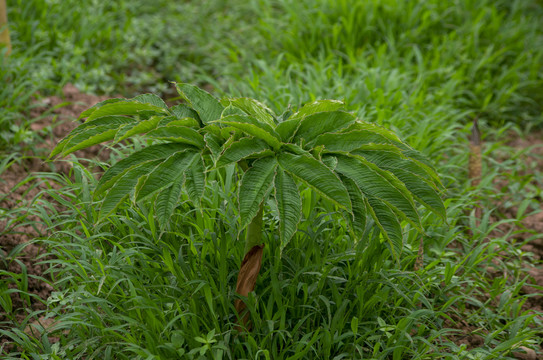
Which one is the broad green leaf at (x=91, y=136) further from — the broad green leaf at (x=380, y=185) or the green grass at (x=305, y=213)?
the broad green leaf at (x=380, y=185)

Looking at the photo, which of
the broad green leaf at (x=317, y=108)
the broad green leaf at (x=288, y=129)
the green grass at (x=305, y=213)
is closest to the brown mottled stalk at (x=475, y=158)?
the green grass at (x=305, y=213)

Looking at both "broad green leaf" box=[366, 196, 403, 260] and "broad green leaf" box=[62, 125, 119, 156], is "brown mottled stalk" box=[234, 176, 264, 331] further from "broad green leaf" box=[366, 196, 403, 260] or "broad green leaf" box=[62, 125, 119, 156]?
"broad green leaf" box=[62, 125, 119, 156]

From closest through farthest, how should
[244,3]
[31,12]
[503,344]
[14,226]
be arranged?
[503,344] < [14,226] < [31,12] < [244,3]

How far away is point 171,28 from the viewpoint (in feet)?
17.0

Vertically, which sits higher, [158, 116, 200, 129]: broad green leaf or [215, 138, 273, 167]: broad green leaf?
[158, 116, 200, 129]: broad green leaf

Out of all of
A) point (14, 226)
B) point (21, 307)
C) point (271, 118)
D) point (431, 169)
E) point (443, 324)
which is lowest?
point (443, 324)

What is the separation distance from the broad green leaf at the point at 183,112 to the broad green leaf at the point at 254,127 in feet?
0.65

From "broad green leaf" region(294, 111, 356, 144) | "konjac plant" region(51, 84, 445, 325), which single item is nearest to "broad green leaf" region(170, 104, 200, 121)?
"konjac plant" region(51, 84, 445, 325)

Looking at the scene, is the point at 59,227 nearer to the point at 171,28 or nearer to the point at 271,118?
the point at 271,118

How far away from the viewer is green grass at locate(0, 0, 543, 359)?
2.12 m

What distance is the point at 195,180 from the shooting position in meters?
1.67

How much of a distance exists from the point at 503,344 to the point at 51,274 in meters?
1.84

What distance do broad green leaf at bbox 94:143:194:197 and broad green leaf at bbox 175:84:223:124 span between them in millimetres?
153

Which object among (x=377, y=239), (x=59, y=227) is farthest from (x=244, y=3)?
(x=377, y=239)
